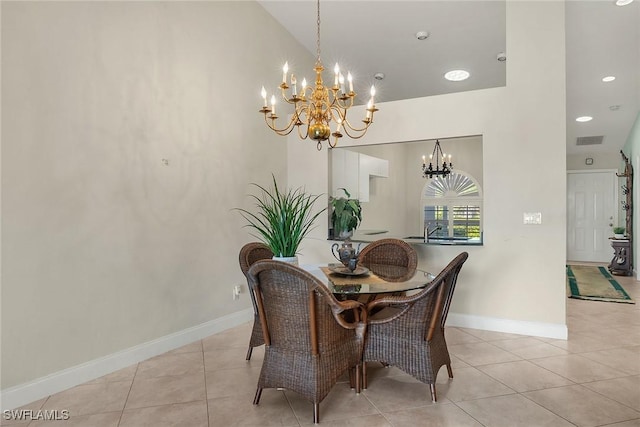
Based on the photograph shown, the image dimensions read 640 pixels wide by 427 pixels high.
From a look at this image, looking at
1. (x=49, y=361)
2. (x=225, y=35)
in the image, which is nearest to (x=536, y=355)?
(x=49, y=361)

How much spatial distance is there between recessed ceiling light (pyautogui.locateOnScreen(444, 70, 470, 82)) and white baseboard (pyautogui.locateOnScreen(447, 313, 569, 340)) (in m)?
3.64

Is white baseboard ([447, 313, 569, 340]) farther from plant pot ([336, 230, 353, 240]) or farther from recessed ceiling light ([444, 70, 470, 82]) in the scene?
recessed ceiling light ([444, 70, 470, 82])

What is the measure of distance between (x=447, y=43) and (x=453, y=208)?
2.23 meters

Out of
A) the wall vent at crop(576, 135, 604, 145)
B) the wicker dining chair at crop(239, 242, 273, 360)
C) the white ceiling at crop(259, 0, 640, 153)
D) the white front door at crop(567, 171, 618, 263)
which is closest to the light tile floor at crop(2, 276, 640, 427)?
the wicker dining chair at crop(239, 242, 273, 360)

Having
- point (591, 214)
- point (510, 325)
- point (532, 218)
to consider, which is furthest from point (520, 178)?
point (591, 214)

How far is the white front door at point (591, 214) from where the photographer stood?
8.82 m

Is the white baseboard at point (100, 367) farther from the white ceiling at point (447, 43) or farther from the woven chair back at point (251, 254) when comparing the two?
the white ceiling at point (447, 43)

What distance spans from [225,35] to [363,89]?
307 cm

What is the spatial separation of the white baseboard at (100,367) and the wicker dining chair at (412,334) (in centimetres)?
169

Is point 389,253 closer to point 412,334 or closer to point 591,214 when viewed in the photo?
point 412,334

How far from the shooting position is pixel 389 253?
3.20 meters

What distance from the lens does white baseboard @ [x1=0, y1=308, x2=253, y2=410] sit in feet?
7.07

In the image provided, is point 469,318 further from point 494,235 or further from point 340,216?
point 340,216

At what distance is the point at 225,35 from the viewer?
372 centimetres
